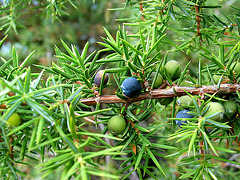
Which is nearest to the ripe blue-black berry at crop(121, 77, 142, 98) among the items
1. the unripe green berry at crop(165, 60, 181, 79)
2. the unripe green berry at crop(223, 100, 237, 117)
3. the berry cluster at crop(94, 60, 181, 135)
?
the berry cluster at crop(94, 60, 181, 135)

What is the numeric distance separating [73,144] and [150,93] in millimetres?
283

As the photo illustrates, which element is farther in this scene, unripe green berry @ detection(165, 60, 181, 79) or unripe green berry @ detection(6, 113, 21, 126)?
unripe green berry @ detection(165, 60, 181, 79)

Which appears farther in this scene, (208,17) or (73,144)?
(208,17)

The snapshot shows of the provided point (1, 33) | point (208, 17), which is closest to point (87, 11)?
point (1, 33)

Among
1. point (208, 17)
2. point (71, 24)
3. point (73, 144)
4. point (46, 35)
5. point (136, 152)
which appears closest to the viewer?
point (73, 144)

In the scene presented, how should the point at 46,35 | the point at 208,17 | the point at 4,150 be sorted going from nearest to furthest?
the point at 4,150 → the point at 208,17 → the point at 46,35

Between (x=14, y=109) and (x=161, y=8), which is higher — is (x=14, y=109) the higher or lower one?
the lower one

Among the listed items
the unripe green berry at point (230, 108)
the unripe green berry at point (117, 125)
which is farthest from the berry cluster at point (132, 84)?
the unripe green berry at point (230, 108)

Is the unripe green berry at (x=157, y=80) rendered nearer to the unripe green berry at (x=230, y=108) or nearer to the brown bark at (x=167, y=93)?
the brown bark at (x=167, y=93)

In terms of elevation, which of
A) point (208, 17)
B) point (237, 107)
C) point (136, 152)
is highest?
point (208, 17)

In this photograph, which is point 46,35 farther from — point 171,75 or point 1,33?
point 171,75

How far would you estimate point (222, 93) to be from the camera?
63cm

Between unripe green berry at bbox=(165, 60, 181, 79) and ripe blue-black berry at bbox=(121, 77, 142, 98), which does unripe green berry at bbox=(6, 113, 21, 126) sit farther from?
unripe green berry at bbox=(165, 60, 181, 79)

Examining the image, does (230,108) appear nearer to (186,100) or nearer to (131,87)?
(186,100)
